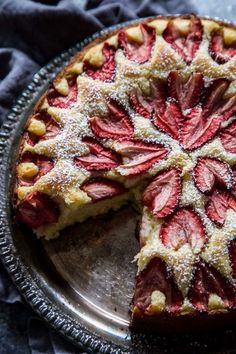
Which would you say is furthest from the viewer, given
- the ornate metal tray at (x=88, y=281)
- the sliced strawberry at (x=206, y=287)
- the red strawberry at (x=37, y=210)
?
the red strawberry at (x=37, y=210)

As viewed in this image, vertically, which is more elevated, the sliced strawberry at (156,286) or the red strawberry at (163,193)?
the red strawberry at (163,193)

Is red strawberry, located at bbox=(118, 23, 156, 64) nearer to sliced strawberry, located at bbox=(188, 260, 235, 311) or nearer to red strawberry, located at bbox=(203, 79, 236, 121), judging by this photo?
red strawberry, located at bbox=(203, 79, 236, 121)

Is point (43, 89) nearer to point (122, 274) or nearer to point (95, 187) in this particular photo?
point (95, 187)

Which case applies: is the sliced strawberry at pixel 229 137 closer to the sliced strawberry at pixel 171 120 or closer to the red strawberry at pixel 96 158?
the sliced strawberry at pixel 171 120

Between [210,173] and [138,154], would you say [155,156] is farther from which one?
[210,173]

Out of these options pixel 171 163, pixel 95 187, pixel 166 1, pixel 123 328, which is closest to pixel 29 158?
pixel 95 187

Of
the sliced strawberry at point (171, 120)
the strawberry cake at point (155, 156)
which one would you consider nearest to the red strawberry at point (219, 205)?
the strawberry cake at point (155, 156)

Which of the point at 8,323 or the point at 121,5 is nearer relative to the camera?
the point at 8,323
